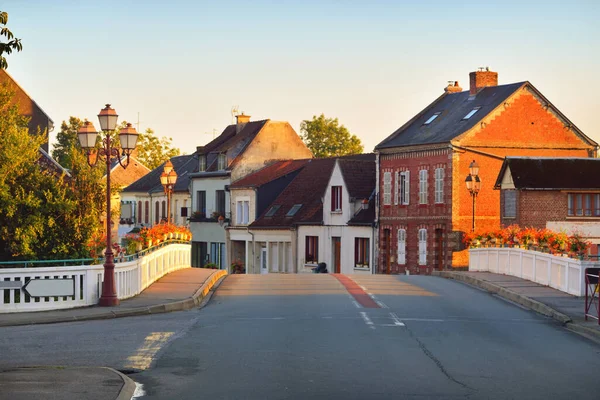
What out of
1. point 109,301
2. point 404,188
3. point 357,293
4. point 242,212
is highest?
point 404,188

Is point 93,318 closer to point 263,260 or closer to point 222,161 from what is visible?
point 263,260

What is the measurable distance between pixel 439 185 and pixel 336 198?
899cm

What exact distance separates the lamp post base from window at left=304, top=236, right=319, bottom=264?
4276cm

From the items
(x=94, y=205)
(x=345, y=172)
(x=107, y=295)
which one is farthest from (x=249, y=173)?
(x=107, y=295)

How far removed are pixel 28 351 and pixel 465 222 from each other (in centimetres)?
4304

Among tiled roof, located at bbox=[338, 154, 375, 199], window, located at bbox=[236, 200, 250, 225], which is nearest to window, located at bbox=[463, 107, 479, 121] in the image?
tiled roof, located at bbox=[338, 154, 375, 199]

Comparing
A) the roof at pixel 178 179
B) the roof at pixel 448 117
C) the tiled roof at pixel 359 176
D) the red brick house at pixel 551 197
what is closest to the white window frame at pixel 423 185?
the roof at pixel 448 117

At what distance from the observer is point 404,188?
206ft

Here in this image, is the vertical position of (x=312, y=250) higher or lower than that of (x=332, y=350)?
higher

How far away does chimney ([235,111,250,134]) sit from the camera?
274ft

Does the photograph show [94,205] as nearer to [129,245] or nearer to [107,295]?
[129,245]

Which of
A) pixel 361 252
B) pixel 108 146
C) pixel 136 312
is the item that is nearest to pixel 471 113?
pixel 361 252

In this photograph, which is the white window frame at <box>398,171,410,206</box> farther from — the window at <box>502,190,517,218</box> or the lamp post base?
the lamp post base

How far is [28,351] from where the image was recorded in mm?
17047
